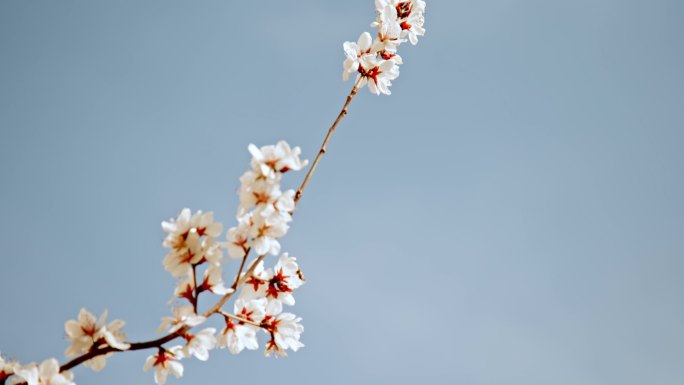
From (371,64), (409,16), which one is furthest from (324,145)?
(409,16)

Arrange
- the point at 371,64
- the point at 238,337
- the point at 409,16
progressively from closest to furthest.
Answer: the point at 238,337
the point at 371,64
the point at 409,16

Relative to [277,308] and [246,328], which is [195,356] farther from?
[277,308]

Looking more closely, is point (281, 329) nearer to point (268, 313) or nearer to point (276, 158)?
point (268, 313)

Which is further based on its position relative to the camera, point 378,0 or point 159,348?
point 378,0

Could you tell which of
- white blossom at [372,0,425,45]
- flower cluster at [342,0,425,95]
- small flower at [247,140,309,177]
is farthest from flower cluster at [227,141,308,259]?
white blossom at [372,0,425,45]

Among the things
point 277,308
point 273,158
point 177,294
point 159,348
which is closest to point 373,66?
point 273,158

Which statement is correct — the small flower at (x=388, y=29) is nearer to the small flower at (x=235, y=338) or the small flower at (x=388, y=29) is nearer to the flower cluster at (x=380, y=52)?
the flower cluster at (x=380, y=52)

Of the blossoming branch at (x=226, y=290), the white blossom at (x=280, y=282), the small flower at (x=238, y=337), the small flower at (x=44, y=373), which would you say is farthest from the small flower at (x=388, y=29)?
the small flower at (x=44, y=373)
